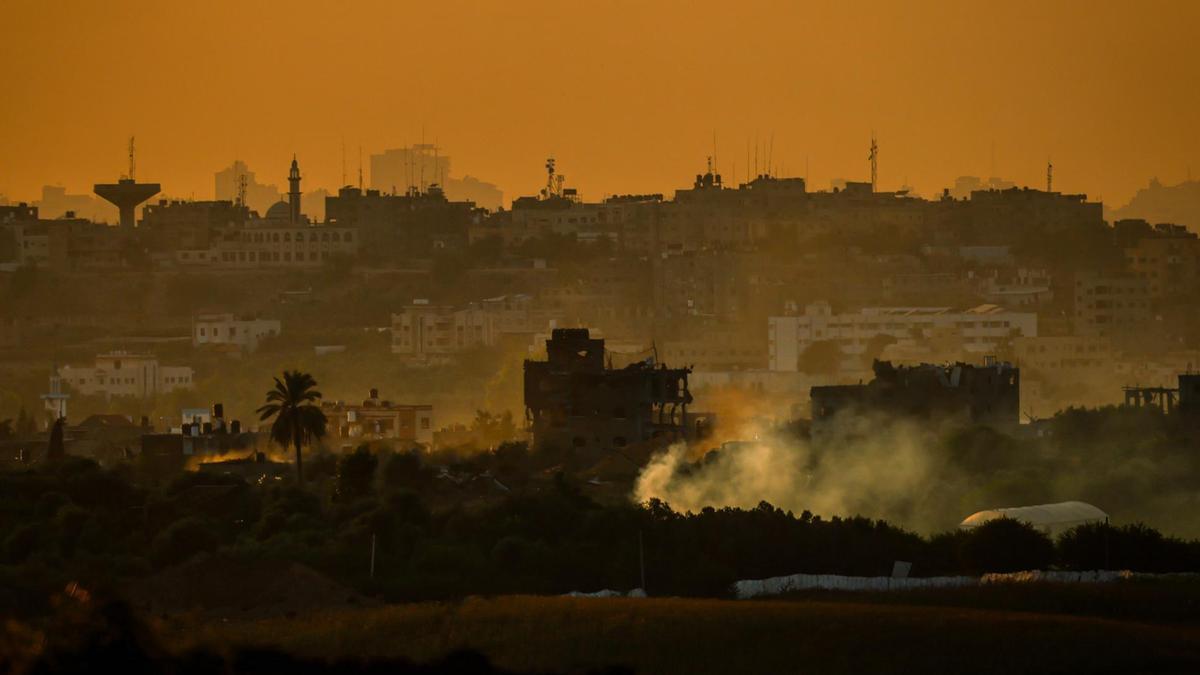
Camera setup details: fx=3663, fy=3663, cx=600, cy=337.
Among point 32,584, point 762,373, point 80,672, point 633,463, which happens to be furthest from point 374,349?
point 80,672

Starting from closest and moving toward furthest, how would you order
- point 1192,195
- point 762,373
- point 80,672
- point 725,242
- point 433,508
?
point 80,672 → point 433,508 → point 762,373 → point 725,242 → point 1192,195

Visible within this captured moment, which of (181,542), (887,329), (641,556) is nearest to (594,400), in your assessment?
(181,542)

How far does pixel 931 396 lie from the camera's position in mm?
74812

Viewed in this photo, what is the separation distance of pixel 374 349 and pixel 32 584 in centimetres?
8330

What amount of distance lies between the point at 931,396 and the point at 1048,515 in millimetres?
23977

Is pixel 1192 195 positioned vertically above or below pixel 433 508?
above

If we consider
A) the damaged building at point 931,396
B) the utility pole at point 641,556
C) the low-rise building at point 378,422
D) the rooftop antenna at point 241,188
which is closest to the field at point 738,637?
the utility pole at point 641,556

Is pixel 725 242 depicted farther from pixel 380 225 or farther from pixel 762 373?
pixel 762 373

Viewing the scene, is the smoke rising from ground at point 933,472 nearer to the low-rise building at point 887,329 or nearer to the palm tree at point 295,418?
the palm tree at point 295,418

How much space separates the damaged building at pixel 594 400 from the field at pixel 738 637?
97.5 ft

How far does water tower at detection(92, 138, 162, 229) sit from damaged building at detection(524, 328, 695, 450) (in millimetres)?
82390

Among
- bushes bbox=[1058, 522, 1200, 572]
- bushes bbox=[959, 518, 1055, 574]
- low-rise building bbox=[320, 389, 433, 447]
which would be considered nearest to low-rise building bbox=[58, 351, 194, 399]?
low-rise building bbox=[320, 389, 433, 447]

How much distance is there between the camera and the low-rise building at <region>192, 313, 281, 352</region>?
13188 centimetres

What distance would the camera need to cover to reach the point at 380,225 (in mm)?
151625
